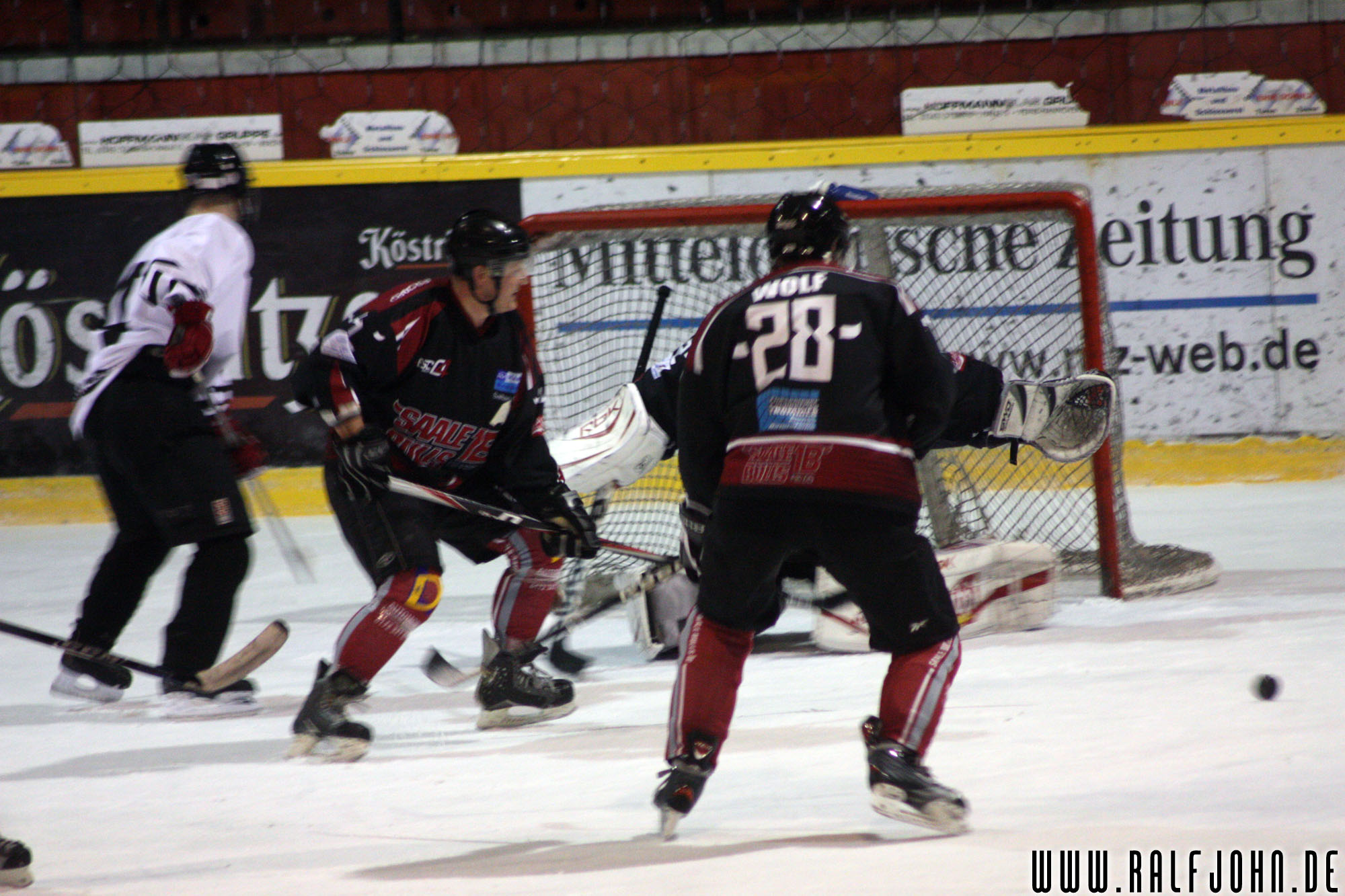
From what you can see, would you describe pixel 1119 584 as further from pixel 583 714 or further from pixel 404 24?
pixel 404 24

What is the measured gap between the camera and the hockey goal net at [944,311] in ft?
13.0

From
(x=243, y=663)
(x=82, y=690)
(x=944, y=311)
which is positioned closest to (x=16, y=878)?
(x=243, y=663)

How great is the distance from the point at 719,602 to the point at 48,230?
15.3 ft

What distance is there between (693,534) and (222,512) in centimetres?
130

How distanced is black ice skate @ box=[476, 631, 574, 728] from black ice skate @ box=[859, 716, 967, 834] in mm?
1045

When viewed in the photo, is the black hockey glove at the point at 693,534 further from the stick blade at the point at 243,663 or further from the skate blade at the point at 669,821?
the stick blade at the point at 243,663

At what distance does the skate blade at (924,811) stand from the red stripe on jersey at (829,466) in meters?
0.43

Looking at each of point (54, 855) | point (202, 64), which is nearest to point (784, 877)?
point (54, 855)

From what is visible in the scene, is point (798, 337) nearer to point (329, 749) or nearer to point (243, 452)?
point (329, 749)

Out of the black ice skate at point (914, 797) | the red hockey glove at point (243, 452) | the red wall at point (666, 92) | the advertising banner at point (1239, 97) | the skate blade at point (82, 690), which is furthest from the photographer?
the red wall at point (666, 92)

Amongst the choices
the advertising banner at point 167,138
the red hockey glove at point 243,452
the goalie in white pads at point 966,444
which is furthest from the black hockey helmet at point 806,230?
the advertising banner at point 167,138

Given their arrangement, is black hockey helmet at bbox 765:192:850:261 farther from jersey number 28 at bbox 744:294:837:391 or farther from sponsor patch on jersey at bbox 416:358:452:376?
sponsor patch on jersey at bbox 416:358:452:376

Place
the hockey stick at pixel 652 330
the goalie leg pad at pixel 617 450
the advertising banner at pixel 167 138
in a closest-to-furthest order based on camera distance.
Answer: the goalie leg pad at pixel 617 450, the hockey stick at pixel 652 330, the advertising banner at pixel 167 138

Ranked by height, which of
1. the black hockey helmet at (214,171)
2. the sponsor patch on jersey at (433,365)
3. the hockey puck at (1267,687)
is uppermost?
the black hockey helmet at (214,171)
